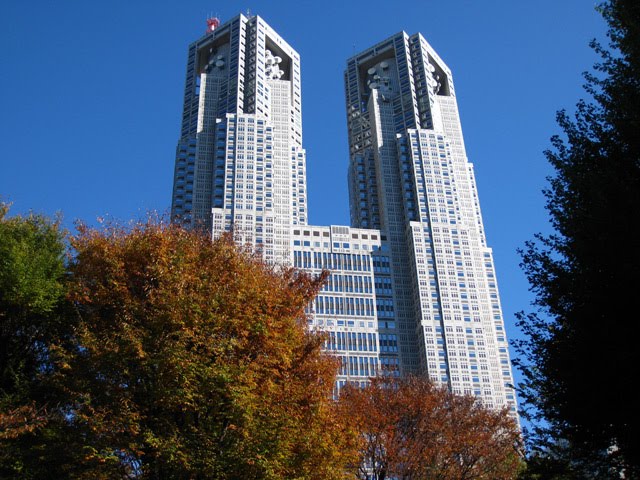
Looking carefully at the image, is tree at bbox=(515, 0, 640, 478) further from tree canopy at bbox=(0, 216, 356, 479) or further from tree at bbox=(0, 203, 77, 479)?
tree at bbox=(0, 203, 77, 479)

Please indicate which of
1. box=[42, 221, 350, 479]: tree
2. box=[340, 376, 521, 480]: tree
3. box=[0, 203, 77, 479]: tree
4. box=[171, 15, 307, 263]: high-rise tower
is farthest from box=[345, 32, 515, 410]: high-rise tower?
box=[0, 203, 77, 479]: tree

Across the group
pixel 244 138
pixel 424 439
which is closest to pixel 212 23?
pixel 244 138

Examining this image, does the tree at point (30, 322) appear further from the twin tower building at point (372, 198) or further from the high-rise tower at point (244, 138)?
the high-rise tower at point (244, 138)

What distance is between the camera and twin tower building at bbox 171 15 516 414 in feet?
320

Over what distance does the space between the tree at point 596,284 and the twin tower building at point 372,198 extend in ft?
239

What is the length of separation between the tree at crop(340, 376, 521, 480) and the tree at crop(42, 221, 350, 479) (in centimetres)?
1053

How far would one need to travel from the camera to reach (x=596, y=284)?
1574 centimetres

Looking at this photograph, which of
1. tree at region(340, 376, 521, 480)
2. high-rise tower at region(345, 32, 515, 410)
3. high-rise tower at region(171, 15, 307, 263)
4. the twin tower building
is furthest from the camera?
high-rise tower at region(171, 15, 307, 263)

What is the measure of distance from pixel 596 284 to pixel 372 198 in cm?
10522

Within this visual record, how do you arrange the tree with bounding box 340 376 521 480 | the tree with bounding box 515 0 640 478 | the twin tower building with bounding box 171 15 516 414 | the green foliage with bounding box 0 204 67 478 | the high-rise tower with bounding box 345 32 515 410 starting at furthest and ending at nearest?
the twin tower building with bounding box 171 15 516 414 → the high-rise tower with bounding box 345 32 515 410 → the tree with bounding box 340 376 521 480 → the green foliage with bounding box 0 204 67 478 → the tree with bounding box 515 0 640 478

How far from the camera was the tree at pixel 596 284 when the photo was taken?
1520 centimetres

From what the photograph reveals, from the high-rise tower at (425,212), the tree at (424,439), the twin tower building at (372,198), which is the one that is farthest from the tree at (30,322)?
the high-rise tower at (425,212)

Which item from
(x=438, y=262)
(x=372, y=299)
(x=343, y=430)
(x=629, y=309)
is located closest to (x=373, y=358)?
(x=372, y=299)

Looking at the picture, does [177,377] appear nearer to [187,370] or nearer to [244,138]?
[187,370]
